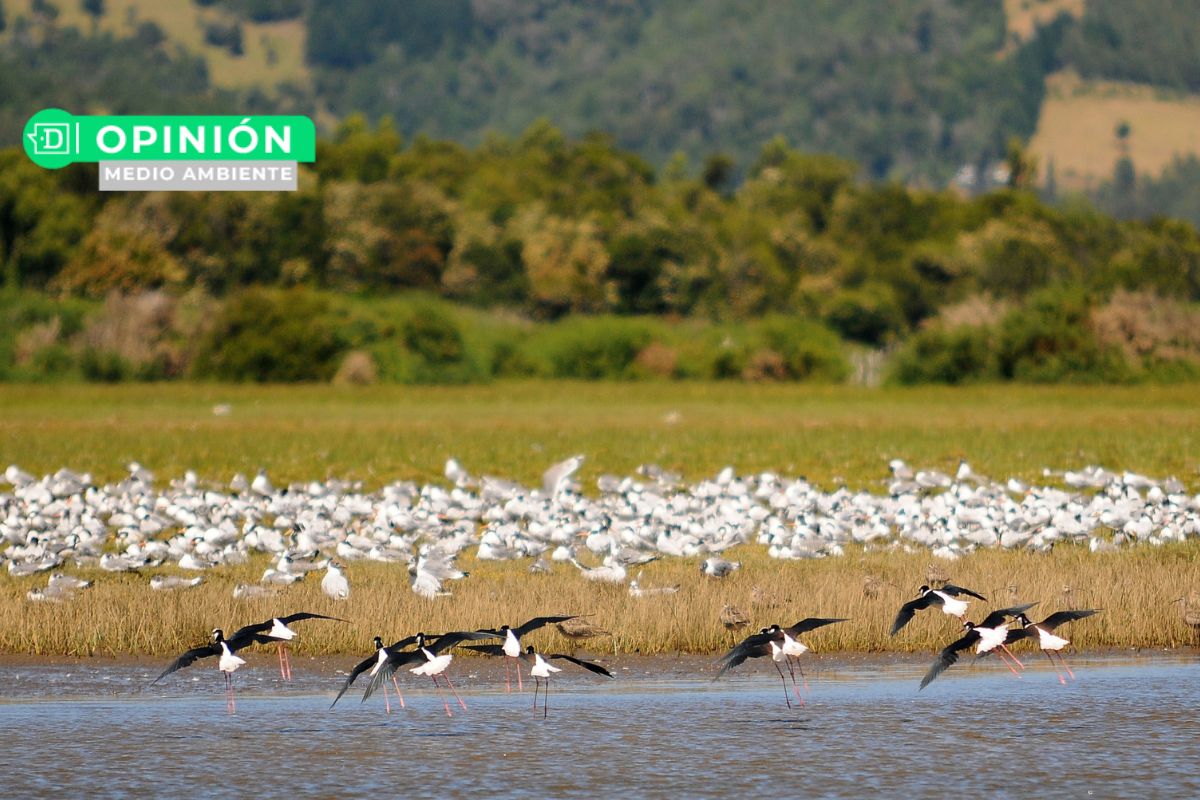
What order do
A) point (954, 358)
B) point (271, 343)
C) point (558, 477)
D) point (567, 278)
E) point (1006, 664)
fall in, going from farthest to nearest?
point (567, 278)
point (954, 358)
point (271, 343)
point (558, 477)
point (1006, 664)

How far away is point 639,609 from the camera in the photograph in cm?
1533

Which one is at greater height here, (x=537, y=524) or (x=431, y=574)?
(x=537, y=524)

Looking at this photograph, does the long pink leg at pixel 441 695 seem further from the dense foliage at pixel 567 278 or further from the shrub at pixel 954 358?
the shrub at pixel 954 358

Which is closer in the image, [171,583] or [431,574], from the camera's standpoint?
[431,574]

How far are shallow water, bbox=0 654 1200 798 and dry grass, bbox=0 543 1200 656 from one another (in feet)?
1.78

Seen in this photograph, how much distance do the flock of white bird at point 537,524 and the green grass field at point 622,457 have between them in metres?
0.41

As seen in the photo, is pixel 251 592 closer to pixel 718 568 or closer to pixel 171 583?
pixel 171 583

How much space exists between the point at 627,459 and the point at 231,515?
11.0 metres

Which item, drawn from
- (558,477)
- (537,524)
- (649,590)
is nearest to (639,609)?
(649,590)

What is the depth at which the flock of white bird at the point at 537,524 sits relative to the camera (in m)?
19.0

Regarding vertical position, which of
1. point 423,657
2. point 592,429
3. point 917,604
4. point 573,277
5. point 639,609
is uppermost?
point 573,277

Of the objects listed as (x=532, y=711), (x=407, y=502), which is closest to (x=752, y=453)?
(x=407, y=502)

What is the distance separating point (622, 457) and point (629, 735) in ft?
70.0

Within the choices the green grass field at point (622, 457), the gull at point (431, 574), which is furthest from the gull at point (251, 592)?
the gull at point (431, 574)
